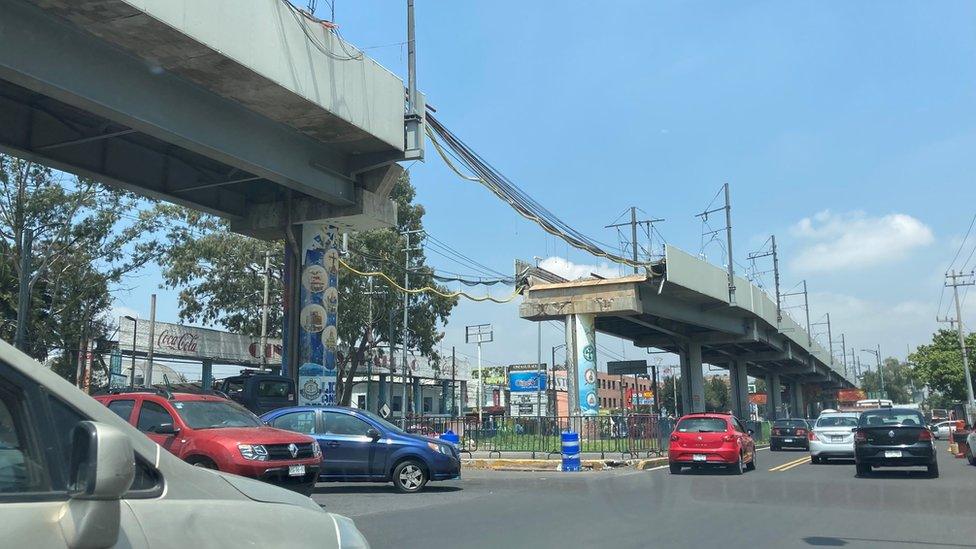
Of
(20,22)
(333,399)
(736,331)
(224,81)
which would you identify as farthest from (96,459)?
(736,331)

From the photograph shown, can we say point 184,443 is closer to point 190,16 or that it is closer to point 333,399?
point 190,16

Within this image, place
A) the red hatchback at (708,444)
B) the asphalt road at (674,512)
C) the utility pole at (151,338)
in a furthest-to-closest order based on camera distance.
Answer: the utility pole at (151,338) < the red hatchback at (708,444) < the asphalt road at (674,512)

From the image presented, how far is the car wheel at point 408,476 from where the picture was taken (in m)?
15.0

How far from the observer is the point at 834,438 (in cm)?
2330

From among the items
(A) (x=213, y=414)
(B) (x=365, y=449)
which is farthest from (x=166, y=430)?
(B) (x=365, y=449)

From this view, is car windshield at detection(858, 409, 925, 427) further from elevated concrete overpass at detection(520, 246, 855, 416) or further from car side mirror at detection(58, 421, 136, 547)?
car side mirror at detection(58, 421, 136, 547)

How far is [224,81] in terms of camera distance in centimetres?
1570

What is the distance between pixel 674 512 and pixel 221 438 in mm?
6759

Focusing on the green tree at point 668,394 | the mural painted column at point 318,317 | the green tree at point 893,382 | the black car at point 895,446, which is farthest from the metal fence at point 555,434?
the green tree at point 893,382

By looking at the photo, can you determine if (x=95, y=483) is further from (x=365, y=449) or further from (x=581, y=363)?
(x=581, y=363)

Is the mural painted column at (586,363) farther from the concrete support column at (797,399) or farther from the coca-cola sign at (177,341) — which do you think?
the concrete support column at (797,399)

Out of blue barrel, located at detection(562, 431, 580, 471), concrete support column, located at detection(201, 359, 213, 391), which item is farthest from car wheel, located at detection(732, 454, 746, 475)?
concrete support column, located at detection(201, 359, 213, 391)

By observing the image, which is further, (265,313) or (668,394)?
(668,394)

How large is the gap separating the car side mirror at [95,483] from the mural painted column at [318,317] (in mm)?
19764
